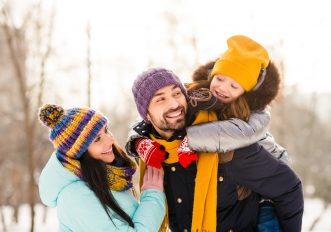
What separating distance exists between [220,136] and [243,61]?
63 centimetres

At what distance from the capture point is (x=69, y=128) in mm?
2389

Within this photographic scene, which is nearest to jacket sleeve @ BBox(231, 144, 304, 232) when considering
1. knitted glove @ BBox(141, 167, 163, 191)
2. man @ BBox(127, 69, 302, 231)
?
A: man @ BBox(127, 69, 302, 231)

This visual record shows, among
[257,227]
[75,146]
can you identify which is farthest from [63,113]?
[257,227]

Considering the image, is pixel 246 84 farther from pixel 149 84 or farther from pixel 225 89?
pixel 149 84

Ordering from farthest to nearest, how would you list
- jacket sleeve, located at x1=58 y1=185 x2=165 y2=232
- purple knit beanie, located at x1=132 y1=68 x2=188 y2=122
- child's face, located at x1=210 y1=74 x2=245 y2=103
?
child's face, located at x1=210 y1=74 x2=245 y2=103, purple knit beanie, located at x1=132 y1=68 x2=188 y2=122, jacket sleeve, located at x1=58 y1=185 x2=165 y2=232

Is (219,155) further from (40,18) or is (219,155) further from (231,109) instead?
(40,18)

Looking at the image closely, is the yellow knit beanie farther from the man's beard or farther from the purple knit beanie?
the man's beard

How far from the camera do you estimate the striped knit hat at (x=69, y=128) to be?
2.38 m

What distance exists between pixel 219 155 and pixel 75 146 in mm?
829

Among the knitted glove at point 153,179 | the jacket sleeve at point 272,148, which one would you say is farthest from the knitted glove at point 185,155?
the jacket sleeve at point 272,148

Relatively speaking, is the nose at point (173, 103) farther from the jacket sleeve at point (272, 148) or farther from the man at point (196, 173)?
the jacket sleeve at point (272, 148)

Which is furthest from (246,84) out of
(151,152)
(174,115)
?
(151,152)

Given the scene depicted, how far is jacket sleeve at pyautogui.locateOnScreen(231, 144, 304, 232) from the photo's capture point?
2359mm

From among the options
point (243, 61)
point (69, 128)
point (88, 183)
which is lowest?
point (88, 183)
